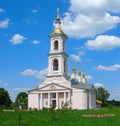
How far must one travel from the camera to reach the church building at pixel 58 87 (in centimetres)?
6042

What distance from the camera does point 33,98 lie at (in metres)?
63.5

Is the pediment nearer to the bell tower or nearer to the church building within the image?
the church building

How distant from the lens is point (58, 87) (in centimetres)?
6153

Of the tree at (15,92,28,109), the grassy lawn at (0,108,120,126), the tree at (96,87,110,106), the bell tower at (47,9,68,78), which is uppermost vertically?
the bell tower at (47,9,68,78)

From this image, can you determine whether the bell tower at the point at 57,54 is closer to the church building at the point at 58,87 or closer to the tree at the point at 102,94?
the church building at the point at 58,87

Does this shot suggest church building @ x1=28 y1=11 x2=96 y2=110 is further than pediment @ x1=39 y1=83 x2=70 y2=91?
No

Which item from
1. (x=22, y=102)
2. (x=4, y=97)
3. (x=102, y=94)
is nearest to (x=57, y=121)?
(x=22, y=102)

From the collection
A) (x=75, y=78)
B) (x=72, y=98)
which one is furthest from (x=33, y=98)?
(x=75, y=78)

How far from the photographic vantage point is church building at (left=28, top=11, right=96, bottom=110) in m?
60.4

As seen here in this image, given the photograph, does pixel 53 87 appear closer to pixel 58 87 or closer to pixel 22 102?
pixel 58 87

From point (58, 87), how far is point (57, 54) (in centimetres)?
669

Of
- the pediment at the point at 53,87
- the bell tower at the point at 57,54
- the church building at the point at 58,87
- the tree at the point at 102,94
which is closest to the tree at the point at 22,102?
the church building at the point at 58,87

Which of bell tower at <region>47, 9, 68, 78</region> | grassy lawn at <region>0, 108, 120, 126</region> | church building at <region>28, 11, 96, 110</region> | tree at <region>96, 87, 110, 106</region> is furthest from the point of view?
tree at <region>96, 87, 110, 106</region>

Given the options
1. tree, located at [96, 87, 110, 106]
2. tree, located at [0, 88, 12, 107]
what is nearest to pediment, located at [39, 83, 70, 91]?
tree, located at [0, 88, 12, 107]
